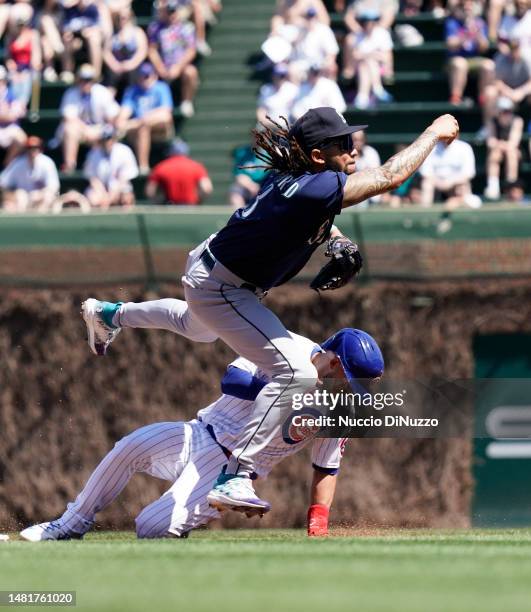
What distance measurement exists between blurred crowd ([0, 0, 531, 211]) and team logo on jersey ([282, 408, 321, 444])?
5.98 meters

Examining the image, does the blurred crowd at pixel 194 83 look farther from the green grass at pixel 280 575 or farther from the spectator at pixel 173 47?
the green grass at pixel 280 575

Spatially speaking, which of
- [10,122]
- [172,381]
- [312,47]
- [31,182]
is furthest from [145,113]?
[172,381]

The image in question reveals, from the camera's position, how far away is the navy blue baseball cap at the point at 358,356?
7.34 metres

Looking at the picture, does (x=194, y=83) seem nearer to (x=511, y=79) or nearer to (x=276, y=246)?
(x=511, y=79)

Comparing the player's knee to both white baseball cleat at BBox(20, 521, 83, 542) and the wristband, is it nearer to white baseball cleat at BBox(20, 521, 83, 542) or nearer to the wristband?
white baseball cleat at BBox(20, 521, 83, 542)

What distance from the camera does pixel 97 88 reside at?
1513cm

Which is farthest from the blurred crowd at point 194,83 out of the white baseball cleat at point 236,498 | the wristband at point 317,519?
the white baseball cleat at point 236,498

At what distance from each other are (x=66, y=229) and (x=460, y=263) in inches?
128

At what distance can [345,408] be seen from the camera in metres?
7.48

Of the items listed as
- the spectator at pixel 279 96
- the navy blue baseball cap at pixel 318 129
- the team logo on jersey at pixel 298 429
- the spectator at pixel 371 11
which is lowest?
the team logo on jersey at pixel 298 429

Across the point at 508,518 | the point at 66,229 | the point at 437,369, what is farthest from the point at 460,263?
the point at 66,229

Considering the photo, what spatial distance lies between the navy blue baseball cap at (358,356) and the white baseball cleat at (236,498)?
886 millimetres

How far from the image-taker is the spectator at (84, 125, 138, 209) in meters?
14.2

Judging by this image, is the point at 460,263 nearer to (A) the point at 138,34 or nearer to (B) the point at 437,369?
(B) the point at 437,369
